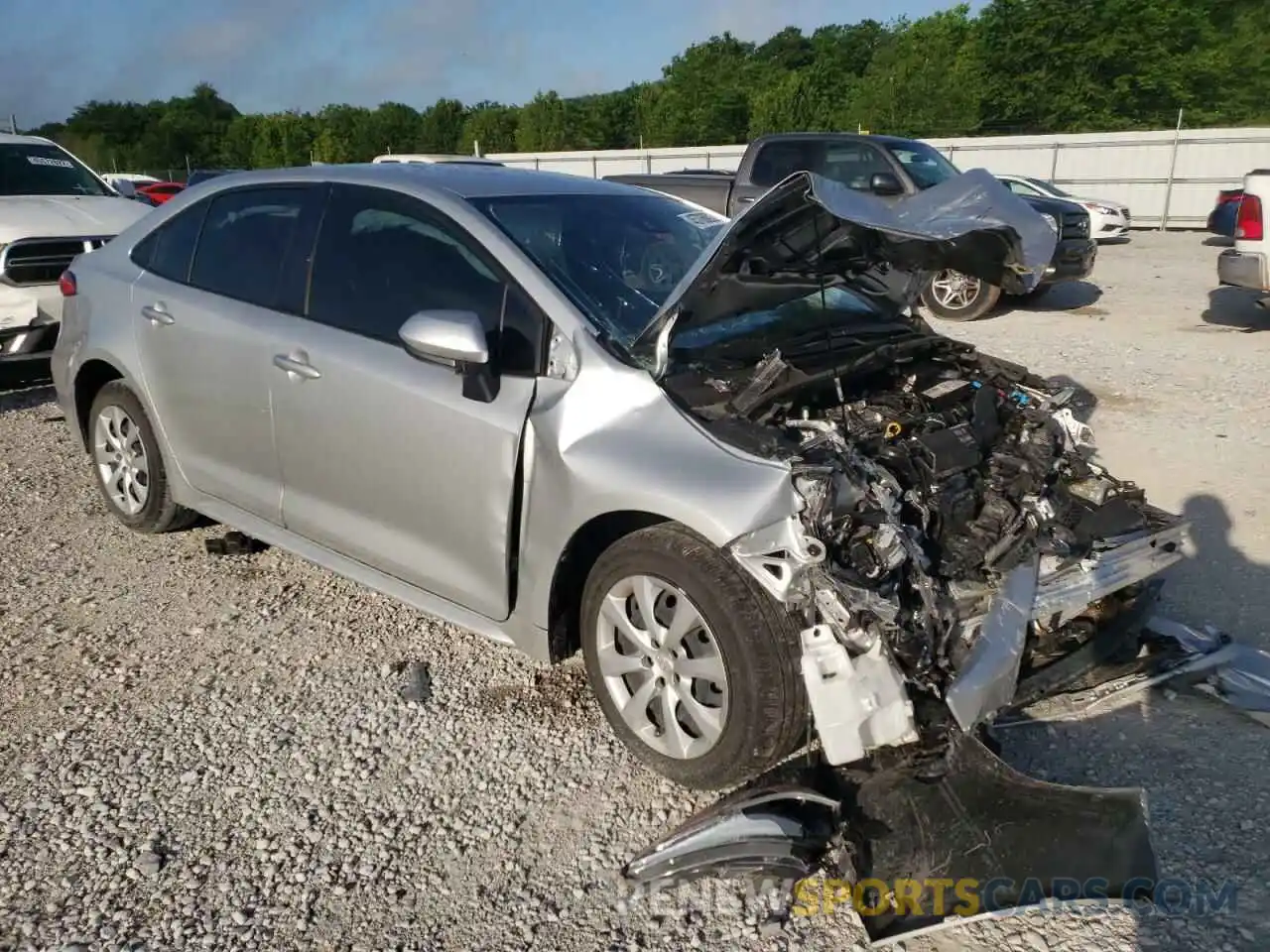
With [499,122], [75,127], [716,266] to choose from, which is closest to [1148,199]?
[716,266]

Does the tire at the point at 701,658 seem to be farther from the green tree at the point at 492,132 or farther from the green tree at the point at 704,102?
the green tree at the point at 492,132

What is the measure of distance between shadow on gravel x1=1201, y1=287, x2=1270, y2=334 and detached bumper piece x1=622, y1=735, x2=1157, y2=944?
8.88 m

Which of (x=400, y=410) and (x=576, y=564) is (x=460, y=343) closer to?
(x=400, y=410)

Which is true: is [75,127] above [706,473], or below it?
above

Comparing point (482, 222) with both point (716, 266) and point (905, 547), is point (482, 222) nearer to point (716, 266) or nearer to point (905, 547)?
point (716, 266)

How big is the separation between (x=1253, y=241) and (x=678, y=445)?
352 inches

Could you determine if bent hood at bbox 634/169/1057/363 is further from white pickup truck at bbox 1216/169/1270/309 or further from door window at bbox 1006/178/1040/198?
door window at bbox 1006/178/1040/198

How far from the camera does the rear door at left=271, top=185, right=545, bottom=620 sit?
128 inches

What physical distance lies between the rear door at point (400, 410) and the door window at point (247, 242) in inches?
10.3

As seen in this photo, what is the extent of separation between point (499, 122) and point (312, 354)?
50.3 m

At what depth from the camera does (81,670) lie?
3.81 metres

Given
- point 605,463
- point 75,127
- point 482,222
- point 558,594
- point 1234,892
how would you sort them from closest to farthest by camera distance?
point 1234,892, point 605,463, point 558,594, point 482,222, point 75,127

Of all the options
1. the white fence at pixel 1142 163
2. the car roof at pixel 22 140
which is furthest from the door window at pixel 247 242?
the white fence at pixel 1142 163

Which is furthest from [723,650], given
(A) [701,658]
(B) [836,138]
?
(B) [836,138]
